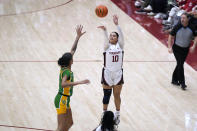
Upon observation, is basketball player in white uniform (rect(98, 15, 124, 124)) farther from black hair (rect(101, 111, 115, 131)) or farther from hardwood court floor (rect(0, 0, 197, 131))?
black hair (rect(101, 111, 115, 131))

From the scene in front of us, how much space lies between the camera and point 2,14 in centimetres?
1298

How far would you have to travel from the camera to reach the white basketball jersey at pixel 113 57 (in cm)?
634

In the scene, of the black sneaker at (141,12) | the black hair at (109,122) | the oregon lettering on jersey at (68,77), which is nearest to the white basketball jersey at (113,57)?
the oregon lettering on jersey at (68,77)

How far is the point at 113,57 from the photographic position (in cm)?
634

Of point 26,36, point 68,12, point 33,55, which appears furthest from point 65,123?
point 68,12

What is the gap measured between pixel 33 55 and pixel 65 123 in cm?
433

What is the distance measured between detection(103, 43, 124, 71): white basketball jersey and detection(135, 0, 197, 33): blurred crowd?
4.49m

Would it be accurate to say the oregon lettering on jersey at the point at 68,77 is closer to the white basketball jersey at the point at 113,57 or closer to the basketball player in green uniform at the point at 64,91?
the basketball player in green uniform at the point at 64,91

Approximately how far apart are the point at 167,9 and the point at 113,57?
6.88 m

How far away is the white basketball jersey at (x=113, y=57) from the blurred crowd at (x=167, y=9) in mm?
4486

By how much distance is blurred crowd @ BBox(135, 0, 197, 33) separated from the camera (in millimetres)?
11248

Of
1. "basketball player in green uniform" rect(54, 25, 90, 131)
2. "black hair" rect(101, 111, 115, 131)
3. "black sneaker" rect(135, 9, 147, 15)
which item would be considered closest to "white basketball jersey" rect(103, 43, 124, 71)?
"basketball player in green uniform" rect(54, 25, 90, 131)

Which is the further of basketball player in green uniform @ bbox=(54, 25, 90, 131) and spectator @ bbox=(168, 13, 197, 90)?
spectator @ bbox=(168, 13, 197, 90)

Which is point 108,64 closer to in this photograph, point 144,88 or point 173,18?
point 144,88
